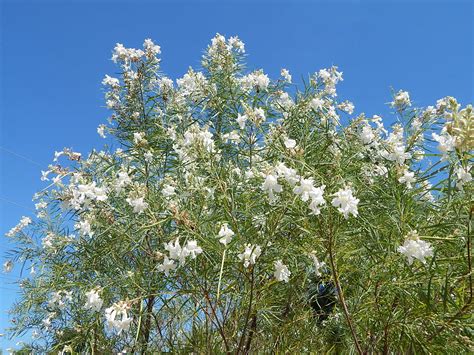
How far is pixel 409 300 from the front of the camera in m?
2.01

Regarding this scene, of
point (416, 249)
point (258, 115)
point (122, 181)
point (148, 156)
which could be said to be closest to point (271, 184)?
point (416, 249)

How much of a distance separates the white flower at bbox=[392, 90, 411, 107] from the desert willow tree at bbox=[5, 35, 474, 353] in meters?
0.01

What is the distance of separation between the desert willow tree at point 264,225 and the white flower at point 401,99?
12mm

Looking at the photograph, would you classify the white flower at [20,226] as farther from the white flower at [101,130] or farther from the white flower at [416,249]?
the white flower at [416,249]

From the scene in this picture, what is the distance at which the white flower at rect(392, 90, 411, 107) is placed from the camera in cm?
269

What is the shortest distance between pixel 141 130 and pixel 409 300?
2132mm

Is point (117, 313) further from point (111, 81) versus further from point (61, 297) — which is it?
point (111, 81)

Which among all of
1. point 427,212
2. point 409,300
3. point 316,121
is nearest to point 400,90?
point 316,121

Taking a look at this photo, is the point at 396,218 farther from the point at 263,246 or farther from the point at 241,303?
the point at 241,303

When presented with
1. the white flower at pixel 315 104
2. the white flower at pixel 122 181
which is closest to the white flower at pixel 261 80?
the white flower at pixel 315 104

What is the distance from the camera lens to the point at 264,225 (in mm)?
2051

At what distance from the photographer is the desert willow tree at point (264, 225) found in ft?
6.02

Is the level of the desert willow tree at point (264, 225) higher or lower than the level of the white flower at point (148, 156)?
lower

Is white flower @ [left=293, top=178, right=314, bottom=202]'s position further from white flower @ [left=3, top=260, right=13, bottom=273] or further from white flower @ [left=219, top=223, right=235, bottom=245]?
white flower @ [left=3, top=260, right=13, bottom=273]
